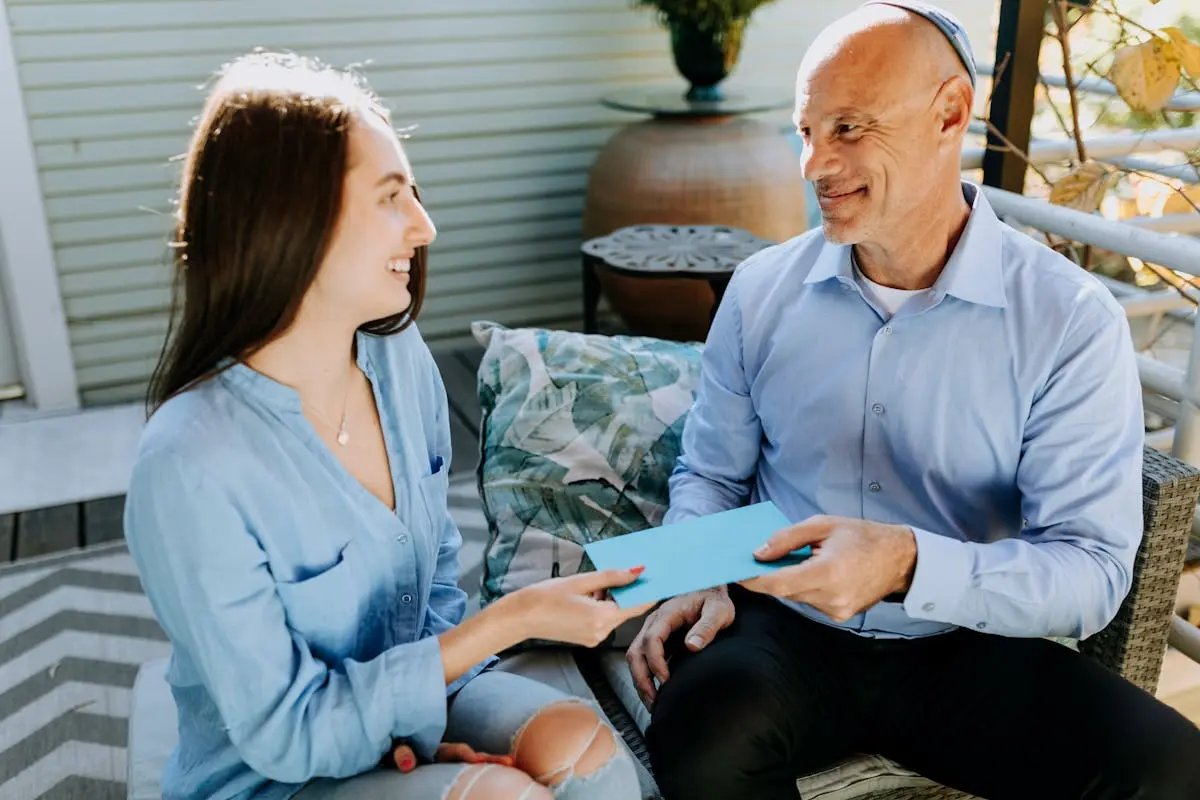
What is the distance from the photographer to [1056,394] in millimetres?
1521

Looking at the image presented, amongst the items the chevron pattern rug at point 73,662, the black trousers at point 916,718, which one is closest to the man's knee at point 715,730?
the black trousers at point 916,718

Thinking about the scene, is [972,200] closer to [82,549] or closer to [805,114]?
[805,114]

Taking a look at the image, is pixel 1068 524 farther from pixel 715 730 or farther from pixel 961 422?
pixel 715 730

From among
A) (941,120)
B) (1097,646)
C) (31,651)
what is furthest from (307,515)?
(31,651)

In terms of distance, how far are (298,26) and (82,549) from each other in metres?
1.92

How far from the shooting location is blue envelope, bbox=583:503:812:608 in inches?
50.8

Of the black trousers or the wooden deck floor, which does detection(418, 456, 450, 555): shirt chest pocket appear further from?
the wooden deck floor

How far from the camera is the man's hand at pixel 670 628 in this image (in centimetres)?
160

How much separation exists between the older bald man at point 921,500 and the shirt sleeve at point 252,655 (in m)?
0.39

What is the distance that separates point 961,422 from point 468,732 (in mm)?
790

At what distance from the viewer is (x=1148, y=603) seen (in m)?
1.60

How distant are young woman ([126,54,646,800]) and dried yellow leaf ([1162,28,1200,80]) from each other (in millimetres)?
1392

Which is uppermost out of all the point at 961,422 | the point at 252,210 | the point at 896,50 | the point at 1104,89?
the point at 896,50

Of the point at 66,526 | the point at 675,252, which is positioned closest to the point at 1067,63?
the point at 675,252
